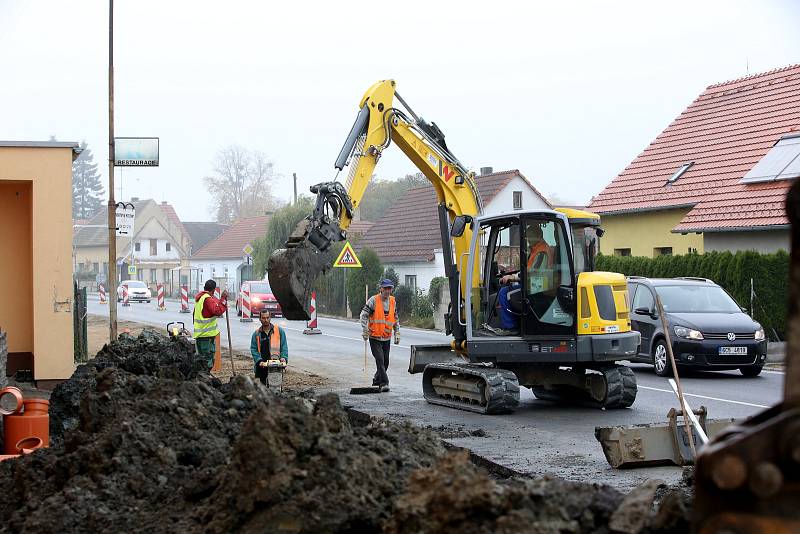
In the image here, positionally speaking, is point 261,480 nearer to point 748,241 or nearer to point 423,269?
point 748,241

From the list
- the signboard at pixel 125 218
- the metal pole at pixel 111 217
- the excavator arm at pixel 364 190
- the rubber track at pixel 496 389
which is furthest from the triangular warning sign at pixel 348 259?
the rubber track at pixel 496 389

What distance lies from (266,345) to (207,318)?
2.91 meters

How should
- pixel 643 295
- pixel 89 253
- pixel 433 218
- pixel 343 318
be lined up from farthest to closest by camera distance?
pixel 89 253 < pixel 433 218 < pixel 343 318 < pixel 643 295

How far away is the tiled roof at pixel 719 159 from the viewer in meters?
25.7

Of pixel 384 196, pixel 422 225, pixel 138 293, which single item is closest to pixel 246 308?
pixel 422 225

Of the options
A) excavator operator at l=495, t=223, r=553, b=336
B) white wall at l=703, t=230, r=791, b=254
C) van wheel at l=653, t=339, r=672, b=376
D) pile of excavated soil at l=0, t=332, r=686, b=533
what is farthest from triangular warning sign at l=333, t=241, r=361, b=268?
pile of excavated soil at l=0, t=332, r=686, b=533

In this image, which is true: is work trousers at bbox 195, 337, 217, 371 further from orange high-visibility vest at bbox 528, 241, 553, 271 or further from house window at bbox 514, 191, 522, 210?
house window at bbox 514, 191, 522, 210

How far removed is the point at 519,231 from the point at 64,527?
9075 mm

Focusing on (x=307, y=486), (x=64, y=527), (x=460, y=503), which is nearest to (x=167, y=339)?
(x=64, y=527)

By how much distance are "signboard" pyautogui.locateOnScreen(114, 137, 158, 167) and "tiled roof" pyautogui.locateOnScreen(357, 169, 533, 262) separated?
2597cm

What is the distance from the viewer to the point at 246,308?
1516 inches

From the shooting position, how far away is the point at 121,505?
216 inches

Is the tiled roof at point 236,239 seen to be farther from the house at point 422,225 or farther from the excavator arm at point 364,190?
the excavator arm at point 364,190

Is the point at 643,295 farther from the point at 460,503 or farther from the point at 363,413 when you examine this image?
the point at 460,503
